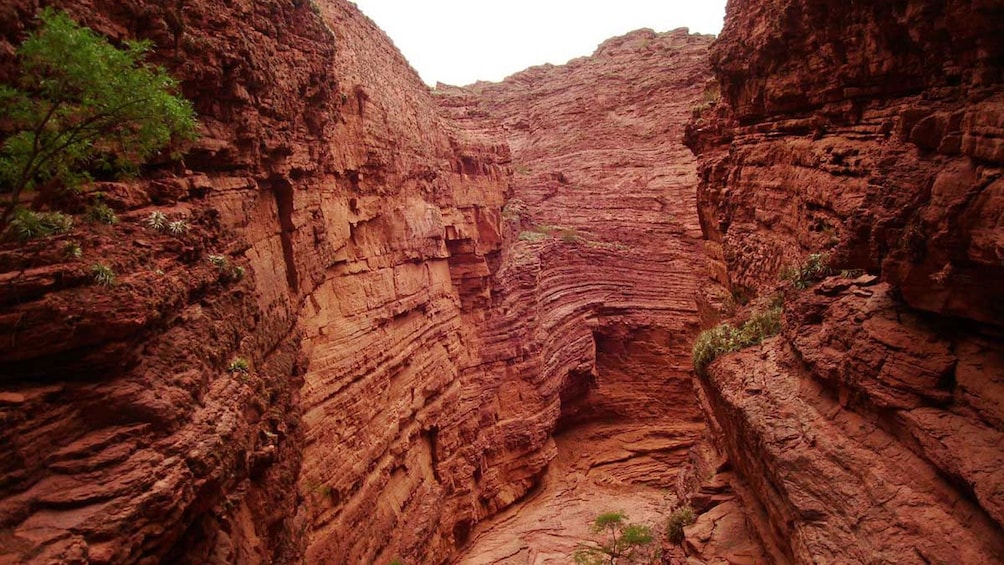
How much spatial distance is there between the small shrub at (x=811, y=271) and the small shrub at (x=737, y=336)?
2.78 feet

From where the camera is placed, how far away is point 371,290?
1406cm

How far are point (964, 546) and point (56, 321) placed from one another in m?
7.33

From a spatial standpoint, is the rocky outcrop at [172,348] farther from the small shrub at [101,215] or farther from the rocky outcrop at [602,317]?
the rocky outcrop at [602,317]

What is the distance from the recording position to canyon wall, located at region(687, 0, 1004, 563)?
481 centimetres

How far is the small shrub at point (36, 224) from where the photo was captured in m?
4.82

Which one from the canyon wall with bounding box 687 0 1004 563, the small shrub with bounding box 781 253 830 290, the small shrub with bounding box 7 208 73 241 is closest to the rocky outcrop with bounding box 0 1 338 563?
the small shrub with bounding box 7 208 73 241

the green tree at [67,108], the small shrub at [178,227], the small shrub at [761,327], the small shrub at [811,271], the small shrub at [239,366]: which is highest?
the green tree at [67,108]

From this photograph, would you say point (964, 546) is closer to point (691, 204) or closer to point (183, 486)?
point (183, 486)

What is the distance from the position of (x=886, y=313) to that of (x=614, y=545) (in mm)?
12326

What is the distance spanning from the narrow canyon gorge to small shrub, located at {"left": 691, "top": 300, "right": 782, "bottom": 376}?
0.72ft

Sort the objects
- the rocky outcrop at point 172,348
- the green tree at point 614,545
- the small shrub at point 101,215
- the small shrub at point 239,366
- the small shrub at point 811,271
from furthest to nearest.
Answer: the green tree at point 614,545 → the small shrub at point 811,271 → the small shrub at point 239,366 → the small shrub at point 101,215 → the rocky outcrop at point 172,348

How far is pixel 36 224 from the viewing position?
4.93 m

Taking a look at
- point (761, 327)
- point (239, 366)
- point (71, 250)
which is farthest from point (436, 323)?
point (71, 250)

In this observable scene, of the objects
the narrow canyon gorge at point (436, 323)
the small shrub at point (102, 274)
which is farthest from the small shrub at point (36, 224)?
the small shrub at point (102, 274)
